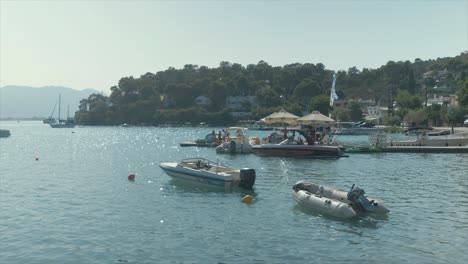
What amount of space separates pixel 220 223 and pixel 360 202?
606 cm

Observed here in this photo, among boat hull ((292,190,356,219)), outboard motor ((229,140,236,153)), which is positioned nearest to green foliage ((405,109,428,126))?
outboard motor ((229,140,236,153))

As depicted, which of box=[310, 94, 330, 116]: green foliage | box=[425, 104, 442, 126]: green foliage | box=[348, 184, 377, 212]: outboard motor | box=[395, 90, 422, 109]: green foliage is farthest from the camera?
box=[310, 94, 330, 116]: green foliage

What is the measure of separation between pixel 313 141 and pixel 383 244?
98.6 ft

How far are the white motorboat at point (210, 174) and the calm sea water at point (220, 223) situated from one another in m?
0.66

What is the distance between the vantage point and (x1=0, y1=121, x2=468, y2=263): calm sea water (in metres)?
15.6

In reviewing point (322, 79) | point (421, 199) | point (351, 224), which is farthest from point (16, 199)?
point (322, 79)

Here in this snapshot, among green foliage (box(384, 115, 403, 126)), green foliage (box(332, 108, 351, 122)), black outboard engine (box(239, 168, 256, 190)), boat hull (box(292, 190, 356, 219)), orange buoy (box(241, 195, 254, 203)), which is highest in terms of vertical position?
green foliage (box(332, 108, 351, 122))

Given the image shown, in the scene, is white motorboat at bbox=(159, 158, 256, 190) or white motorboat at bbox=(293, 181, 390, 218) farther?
white motorboat at bbox=(159, 158, 256, 190)

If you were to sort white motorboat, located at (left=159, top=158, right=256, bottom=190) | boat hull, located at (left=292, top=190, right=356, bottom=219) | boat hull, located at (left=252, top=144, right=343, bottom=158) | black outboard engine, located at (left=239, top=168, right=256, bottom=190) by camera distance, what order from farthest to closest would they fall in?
boat hull, located at (left=252, top=144, right=343, bottom=158) → white motorboat, located at (left=159, top=158, right=256, bottom=190) → black outboard engine, located at (left=239, top=168, right=256, bottom=190) → boat hull, located at (left=292, top=190, right=356, bottom=219)

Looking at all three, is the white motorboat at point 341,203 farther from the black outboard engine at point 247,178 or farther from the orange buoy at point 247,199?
the black outboard engine at point 247,178

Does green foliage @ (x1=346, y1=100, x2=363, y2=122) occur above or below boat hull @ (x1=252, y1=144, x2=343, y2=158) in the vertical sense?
above

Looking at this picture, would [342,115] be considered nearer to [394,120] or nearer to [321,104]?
[321,104]

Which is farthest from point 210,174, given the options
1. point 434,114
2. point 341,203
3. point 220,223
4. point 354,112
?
point 354,112

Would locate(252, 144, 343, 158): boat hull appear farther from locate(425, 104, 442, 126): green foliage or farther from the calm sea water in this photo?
locate(425, 104, 442, 126): green foliage
